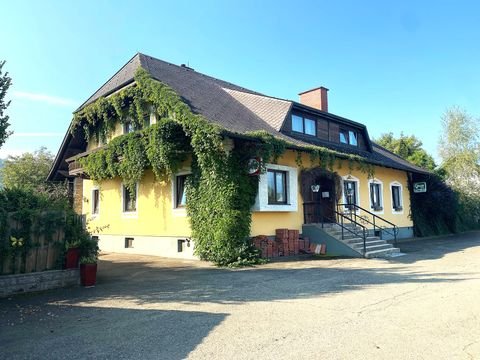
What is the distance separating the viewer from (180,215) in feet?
45.7

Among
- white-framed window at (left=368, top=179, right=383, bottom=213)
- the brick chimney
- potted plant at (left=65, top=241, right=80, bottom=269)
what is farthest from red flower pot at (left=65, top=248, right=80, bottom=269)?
the brick chimney

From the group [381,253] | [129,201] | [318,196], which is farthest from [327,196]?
[129,201]

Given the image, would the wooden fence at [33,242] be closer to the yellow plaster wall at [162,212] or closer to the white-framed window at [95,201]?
the yellow plaster wall at [162,212]

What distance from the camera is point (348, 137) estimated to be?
63.2ft

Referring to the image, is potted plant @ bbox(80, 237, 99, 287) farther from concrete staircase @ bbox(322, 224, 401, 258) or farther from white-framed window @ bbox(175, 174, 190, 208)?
concrete staircase @ bbox(322, 224, 401, 258)

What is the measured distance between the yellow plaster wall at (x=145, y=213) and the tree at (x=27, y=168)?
39.2ft

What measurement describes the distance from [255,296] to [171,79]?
35.6 ft

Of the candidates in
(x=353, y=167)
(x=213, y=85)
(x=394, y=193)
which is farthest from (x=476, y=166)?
(x=213, y=85)

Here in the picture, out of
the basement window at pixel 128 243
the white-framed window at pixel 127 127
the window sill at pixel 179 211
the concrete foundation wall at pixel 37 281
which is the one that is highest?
the white-framed window at pixel 127 127

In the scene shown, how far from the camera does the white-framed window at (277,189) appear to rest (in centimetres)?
1281

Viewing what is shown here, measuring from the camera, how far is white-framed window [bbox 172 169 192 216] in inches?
548

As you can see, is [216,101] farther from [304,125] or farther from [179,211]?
[179,211]

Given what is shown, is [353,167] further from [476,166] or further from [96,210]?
[476,166]

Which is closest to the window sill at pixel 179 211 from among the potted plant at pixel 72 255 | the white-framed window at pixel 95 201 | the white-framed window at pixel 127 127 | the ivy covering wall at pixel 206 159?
the ivy covering wall at pixel 206 159
